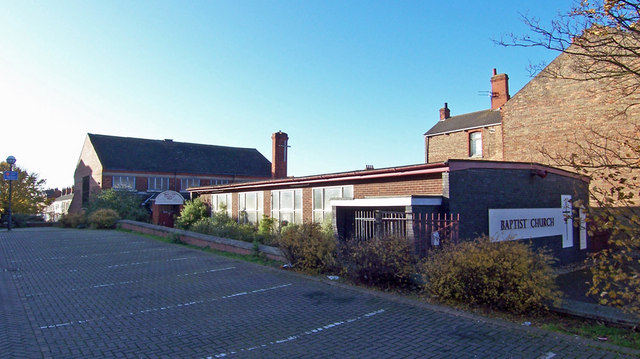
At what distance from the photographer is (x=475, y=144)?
27.8 m

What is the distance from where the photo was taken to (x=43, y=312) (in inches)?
285

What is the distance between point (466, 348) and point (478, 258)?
2084 mm

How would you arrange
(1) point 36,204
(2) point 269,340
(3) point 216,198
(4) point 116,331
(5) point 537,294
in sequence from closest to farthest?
(2) point 269,340
(4) point 116,331
(5) point 537,294
(3) point 216,198
(1) point 36,204

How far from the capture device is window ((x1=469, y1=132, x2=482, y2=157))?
27547 millimetres

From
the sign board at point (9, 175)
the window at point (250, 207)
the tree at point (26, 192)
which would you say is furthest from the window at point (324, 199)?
Answer: the tree at point (26, 192)

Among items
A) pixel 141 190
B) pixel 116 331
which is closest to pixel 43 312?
pixel 116 331

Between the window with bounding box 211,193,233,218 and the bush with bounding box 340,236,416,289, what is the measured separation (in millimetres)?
15268

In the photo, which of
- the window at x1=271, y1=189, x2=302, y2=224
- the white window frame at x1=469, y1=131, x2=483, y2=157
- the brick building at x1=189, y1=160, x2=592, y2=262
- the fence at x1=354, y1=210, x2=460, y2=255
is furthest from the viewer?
the white window frame at x1=469, y1=131, x2=483, y2=157

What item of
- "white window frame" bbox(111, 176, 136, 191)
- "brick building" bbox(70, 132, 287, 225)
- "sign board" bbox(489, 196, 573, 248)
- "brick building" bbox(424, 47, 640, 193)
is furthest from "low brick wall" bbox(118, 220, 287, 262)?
"white window frame" bbox(111, 176, 136, 191)

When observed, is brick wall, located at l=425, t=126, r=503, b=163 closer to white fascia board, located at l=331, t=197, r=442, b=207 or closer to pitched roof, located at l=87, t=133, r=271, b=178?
white fascia board, located at l=331, t=197, r=442, b=207

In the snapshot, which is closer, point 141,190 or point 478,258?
point 478,258

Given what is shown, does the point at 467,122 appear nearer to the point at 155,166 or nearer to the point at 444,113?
the point at 444,113

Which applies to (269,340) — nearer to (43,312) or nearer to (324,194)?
(43,312)

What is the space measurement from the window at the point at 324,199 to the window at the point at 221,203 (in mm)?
7814
